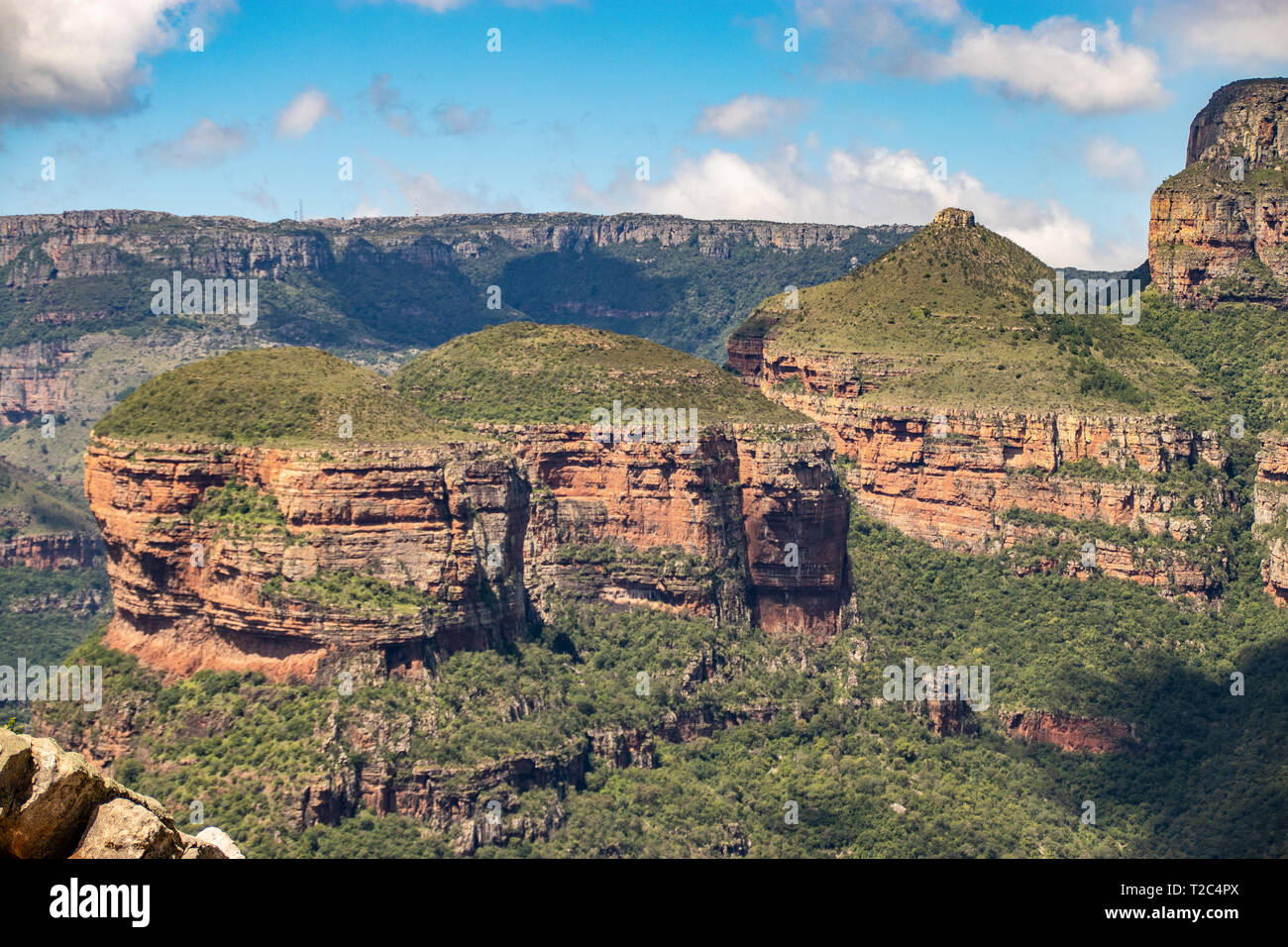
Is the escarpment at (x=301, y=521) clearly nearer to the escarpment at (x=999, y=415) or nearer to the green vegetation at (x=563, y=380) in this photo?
the green vegetation at (x=563, y=380)

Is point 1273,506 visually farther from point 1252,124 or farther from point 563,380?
point 563,380

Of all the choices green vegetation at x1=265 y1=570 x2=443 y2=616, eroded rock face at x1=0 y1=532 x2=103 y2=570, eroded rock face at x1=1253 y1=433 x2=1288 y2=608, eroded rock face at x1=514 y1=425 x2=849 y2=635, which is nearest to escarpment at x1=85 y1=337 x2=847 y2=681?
green vegetation at x1=265 y1=570 x2=443 y2=616

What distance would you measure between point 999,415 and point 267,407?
4324cm

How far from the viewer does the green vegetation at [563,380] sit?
89062 millimetres

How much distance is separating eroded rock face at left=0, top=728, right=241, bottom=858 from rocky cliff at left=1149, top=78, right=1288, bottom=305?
101 m

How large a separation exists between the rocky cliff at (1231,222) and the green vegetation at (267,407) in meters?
56.5

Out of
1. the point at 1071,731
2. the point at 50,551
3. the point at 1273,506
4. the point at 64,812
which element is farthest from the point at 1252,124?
the point at 64,812

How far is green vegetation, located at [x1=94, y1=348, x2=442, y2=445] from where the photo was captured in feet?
235

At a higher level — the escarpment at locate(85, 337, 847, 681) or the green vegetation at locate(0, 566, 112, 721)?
the escarpment at locate(85, 337, 847, 681)

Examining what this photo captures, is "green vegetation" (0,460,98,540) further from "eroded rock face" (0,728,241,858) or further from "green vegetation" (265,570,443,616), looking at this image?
"eroded rock face" (0,728,241,858)

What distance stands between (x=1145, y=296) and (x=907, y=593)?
29.5 m

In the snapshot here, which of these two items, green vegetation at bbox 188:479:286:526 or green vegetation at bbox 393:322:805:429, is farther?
green vegetation at bbox 393:322:805:429

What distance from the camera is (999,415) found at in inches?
3875

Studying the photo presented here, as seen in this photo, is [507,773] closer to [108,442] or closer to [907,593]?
[108,442]
